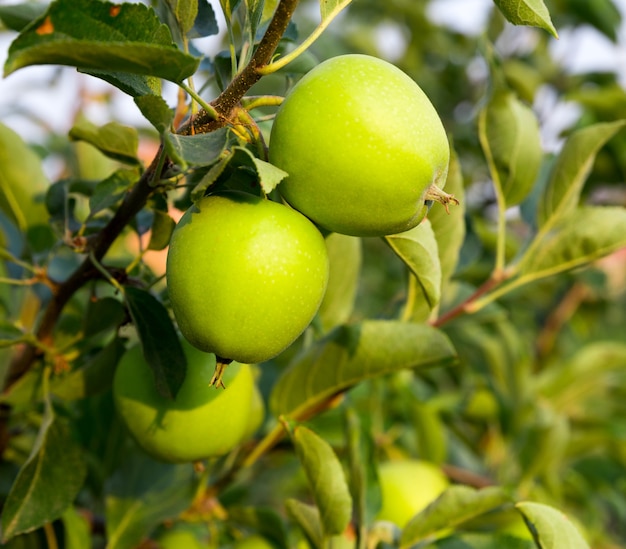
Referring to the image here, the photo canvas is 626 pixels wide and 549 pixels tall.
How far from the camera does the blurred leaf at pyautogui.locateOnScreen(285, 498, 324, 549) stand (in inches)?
31.7

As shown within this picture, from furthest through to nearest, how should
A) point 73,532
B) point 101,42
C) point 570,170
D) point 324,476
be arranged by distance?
point 570,170 → point 73,532 → point 324,476 → point 101,42

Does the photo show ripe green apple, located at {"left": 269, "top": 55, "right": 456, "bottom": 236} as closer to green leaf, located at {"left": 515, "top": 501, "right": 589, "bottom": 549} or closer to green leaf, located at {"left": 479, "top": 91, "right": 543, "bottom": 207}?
green leaf, located at {"left": 515, "top": 501, "right": 589, "bottom": 549}

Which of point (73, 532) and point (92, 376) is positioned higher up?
point (92, 376)

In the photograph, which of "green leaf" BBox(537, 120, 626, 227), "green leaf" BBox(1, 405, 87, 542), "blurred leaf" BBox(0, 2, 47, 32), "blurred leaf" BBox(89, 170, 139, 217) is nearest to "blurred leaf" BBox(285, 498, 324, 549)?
"green leaf" BBox(1, 405, 87, 542)

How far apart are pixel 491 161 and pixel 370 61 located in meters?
0.50

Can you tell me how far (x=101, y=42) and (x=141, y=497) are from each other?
2.29 feet

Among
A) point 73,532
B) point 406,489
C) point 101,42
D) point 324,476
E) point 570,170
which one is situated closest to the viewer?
point 101,42

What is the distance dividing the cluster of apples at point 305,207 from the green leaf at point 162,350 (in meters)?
0.11

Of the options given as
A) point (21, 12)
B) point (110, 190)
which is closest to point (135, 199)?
point (110, 190)

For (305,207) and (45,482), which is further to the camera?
(45,482)

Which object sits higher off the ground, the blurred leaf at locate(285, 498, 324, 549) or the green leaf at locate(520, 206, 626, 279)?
the green leaf at locate(520, 206, 626, 279)

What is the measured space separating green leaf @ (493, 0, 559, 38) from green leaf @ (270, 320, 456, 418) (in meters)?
0.36

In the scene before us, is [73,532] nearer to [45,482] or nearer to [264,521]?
[45,482]

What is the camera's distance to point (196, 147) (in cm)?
50
